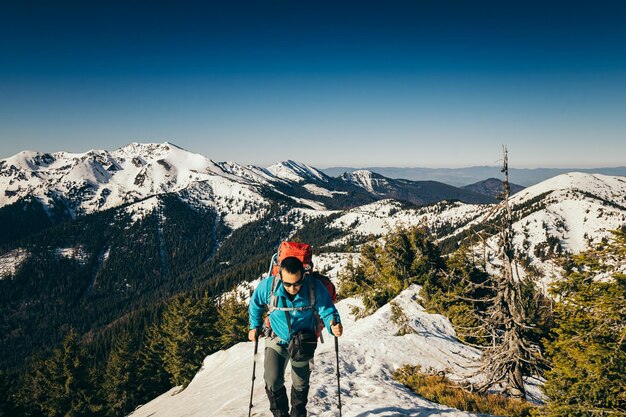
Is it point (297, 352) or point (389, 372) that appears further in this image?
point (389, 372)

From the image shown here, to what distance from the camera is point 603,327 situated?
8266 millimetres

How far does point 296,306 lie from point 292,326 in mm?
401

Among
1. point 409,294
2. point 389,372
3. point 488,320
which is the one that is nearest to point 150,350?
point 409,294

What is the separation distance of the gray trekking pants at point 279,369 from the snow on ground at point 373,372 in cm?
272

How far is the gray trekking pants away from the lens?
659 cm

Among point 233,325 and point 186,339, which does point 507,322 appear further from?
point 233,325

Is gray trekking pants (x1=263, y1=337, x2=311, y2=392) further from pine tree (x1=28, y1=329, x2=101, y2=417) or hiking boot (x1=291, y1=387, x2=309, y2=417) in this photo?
pine tree (x1=28, y1=329, x2=101, y2=417)

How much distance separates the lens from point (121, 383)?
4491 centimetres

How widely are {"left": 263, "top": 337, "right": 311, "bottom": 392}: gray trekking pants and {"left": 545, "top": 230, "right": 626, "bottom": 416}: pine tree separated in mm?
6281

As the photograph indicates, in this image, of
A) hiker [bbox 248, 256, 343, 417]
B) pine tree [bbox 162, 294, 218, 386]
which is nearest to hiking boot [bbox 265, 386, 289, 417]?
hiker [bbox 248, 256, 343, 417]

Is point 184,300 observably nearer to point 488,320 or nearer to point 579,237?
point 488,320

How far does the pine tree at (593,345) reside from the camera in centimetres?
781

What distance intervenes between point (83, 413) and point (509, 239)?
47300mm

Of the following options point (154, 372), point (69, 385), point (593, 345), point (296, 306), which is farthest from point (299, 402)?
point (154, 372)
